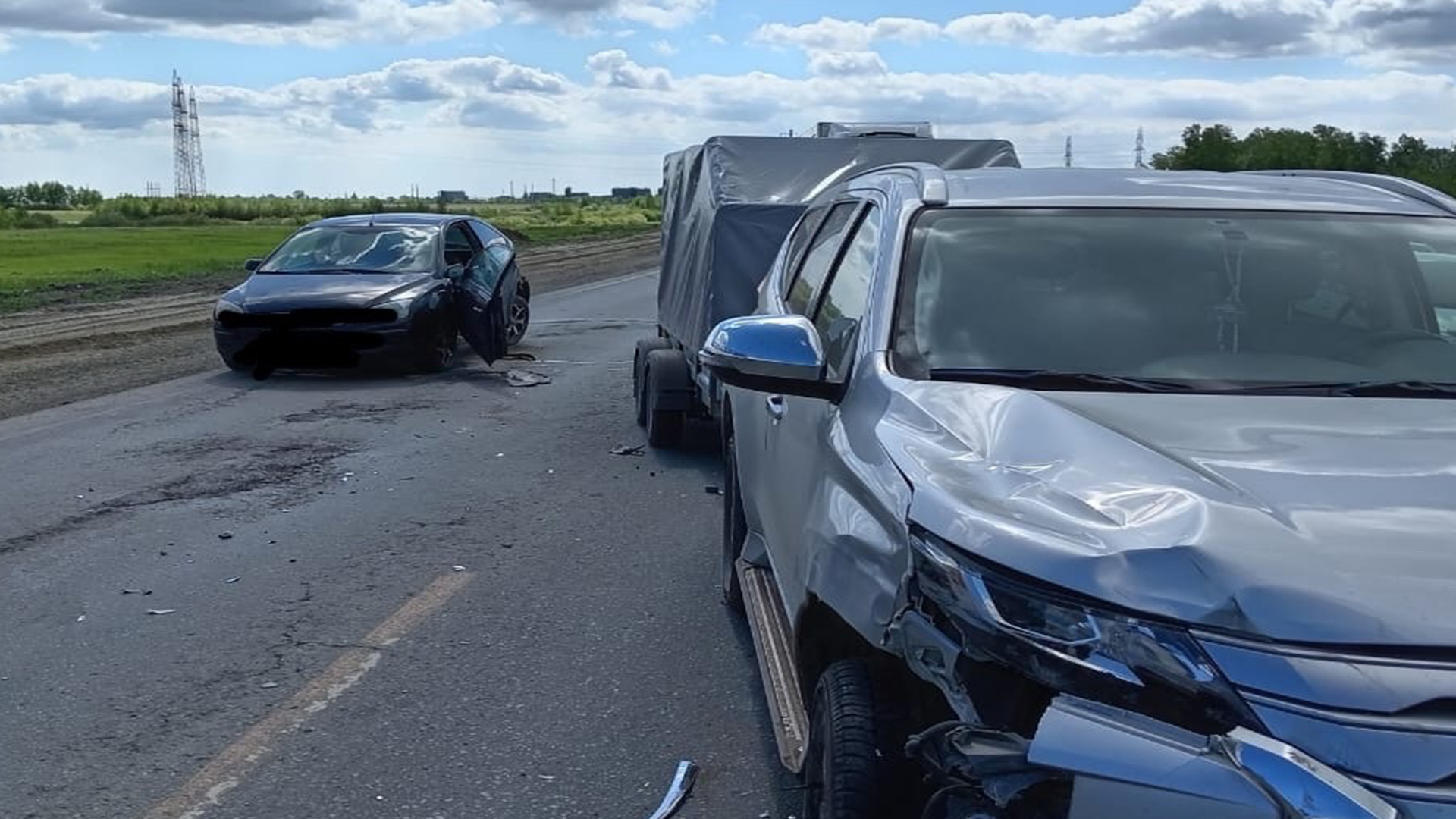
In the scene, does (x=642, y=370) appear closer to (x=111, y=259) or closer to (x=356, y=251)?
(x=356, y=251)

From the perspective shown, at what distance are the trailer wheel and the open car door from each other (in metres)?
4.45

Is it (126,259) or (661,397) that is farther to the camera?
(126,259)

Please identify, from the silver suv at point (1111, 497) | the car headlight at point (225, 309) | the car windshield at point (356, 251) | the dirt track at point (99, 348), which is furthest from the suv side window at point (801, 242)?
the car windshield at point (356, 251)

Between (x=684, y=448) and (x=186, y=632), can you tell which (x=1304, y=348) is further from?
(x=684, y=448)

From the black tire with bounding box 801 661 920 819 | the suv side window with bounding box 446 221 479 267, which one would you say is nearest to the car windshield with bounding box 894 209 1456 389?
the black tire with bounding box 801 661 920 819

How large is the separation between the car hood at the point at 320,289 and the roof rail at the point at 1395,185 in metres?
10.7

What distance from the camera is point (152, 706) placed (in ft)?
17.5

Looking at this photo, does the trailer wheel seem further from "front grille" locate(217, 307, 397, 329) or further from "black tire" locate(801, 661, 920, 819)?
"black tire" locate(801, 661, 920, 819)

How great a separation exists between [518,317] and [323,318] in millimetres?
3360

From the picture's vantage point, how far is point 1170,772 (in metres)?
2.23

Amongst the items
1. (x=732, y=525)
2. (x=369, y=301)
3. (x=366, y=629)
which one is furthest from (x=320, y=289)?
(x=732, y=525)

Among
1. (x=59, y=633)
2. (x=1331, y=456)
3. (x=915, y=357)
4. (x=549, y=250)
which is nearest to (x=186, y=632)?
(x=59, y=633)

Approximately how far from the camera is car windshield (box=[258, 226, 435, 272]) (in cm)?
1566

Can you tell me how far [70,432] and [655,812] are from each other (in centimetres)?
852
